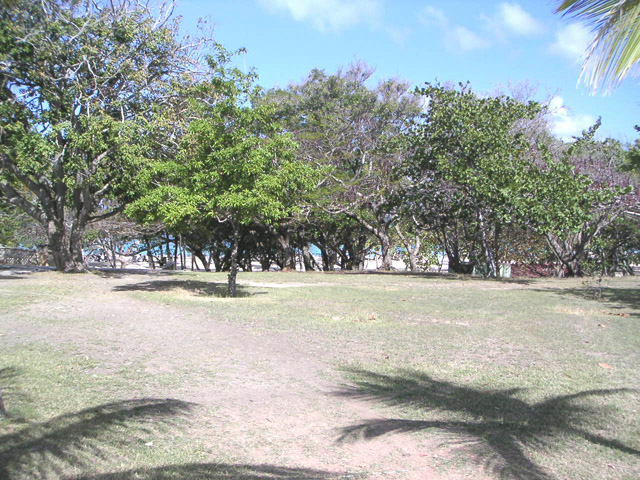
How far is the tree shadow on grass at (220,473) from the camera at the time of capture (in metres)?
3.92

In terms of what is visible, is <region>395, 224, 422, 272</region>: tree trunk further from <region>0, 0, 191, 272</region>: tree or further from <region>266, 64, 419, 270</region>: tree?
<region>0, 0, 191, 272</region>: tree

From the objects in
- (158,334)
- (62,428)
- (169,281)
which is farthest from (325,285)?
(62,428)

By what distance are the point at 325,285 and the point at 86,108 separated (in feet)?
30.5

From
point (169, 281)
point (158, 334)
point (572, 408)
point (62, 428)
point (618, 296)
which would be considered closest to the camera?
point (62, 428)

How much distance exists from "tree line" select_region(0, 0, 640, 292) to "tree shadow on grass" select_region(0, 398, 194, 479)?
26.0 feet

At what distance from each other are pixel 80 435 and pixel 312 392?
2.54 metres

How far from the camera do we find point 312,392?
6254 millimetres

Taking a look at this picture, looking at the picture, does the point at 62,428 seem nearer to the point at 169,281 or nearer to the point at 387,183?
the point at 169,281

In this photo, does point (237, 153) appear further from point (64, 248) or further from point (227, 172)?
point (64, 248)

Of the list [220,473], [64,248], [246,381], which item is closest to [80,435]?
[220,473]

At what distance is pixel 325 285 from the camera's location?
61.3ft

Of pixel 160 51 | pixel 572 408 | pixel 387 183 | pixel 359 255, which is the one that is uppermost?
pixel 160 51

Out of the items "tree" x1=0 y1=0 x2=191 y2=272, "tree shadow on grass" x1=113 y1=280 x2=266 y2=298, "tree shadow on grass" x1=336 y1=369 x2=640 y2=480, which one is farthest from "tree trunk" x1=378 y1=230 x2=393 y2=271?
"tree shadow on grass" x1=336 y1=369 x2=640 y2=480

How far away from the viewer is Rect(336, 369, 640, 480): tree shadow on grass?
4664mm
